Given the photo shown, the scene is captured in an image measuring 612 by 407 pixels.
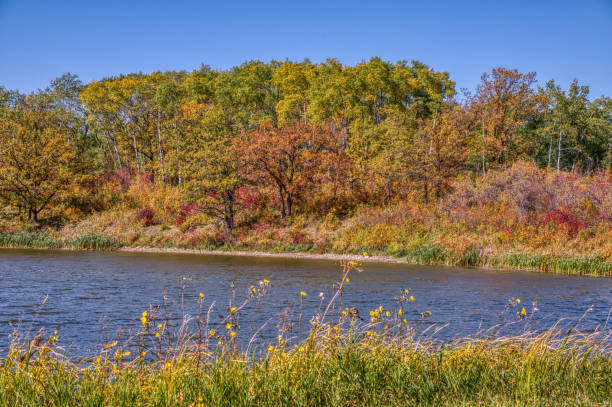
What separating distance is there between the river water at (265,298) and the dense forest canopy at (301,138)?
11878 mm

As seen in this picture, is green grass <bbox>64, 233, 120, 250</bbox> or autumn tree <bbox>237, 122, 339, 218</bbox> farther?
autumn tree <bbox>237, 122, 339, 218</bbox>

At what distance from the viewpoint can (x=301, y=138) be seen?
4391cm

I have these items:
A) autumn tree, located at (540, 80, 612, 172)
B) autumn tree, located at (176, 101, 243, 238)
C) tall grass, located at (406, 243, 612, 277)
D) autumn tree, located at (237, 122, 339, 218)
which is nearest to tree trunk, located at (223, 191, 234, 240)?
autumn tree, located at (176, 101, 243, 238)

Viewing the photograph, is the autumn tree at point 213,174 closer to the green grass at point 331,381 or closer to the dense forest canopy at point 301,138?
the dense forest canopy at point 301,138

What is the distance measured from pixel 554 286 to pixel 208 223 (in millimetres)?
29504

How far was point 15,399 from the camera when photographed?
20.1 ft

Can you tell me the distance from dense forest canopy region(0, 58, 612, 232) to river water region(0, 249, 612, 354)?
39.0 ft

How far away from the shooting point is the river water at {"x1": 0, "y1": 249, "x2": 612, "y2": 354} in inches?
586

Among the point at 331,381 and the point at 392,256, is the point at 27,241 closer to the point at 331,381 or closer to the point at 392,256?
the point at 392,256

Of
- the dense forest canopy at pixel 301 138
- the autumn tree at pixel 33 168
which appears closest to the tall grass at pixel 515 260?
the dense forest canopy at pixel 301 138

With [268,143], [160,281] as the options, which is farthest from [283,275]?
[268,143]

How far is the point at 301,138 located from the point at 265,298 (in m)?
26.2

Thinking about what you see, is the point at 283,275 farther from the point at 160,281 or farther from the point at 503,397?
the point at 503,397

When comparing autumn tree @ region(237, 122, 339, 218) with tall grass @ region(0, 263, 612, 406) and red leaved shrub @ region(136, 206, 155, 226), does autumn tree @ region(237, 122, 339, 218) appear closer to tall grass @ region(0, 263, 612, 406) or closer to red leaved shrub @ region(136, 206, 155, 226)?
red leaved shrub @ region(136, 206, 155, 226)
